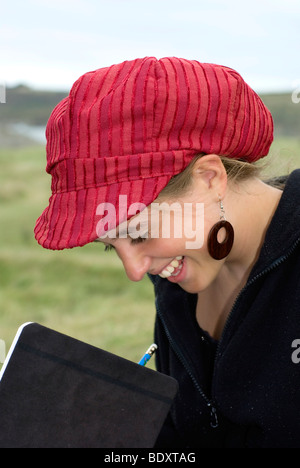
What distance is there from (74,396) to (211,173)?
1.20ft

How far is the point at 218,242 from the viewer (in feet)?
2.97

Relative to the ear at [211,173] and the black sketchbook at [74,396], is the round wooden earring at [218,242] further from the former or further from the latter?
the black sketchbook at [74,396]

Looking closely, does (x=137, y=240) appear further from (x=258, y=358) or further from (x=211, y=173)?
(x=258, y=358)

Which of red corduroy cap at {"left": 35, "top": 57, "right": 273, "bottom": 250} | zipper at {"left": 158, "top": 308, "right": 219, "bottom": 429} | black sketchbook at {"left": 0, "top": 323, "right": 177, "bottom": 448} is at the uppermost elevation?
red corduroy cap at {"left": 35, "top": 57, "right": 273, "bottom": 250}

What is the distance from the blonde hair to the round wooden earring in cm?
8

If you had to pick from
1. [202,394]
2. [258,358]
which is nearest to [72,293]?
[202,394]

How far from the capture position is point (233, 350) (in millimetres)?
1007

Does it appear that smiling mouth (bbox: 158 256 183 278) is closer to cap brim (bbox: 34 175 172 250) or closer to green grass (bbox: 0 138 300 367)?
cap brim (bbox: 34 175 172 250)

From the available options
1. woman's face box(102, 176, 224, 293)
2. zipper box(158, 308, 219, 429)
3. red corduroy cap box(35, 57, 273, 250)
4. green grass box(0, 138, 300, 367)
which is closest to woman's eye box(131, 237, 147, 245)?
woman's face box(102, 176, 224, 293)

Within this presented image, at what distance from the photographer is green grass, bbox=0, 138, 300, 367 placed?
2352mm

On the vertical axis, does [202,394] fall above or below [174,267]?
below

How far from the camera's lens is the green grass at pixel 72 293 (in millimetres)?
2352

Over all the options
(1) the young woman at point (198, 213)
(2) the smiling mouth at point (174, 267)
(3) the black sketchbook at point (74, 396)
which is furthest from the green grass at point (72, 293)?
(3) the black sketchbook at point (74, 396)

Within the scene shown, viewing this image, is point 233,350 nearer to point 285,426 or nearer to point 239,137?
point 285,426
